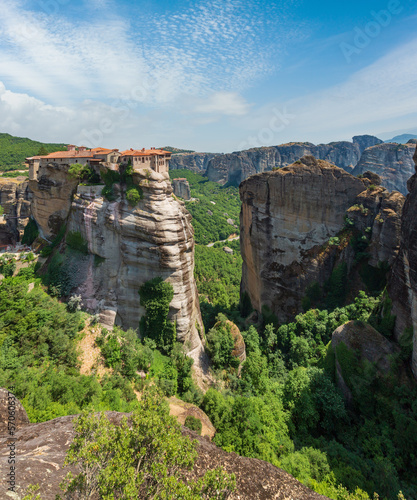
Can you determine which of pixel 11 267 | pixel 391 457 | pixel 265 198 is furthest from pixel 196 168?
pixel 391 457

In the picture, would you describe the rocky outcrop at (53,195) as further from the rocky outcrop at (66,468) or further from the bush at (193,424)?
the bush at (193,424)

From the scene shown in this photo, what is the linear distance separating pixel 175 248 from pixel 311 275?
19.6m

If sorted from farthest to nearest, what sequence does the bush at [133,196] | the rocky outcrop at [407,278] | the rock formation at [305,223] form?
the rock formation at [305,223], the bush at [133,196], the rocky outcrop at [407,278]

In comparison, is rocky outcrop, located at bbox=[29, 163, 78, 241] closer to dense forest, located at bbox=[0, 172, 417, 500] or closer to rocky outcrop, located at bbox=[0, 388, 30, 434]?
dense forest, located at bbox=[0, 172, 417, 500]

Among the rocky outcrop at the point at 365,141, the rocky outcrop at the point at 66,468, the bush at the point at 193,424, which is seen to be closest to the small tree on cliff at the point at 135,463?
the rocky outcrop at the point at 66,468

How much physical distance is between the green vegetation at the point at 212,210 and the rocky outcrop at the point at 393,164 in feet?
183

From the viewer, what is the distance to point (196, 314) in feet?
92.9

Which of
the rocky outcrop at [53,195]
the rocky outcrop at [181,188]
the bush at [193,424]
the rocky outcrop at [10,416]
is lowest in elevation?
the bush at [193,424]

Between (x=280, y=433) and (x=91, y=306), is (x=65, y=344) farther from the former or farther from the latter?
(x=280, y=433)

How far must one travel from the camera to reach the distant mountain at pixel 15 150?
65188 millimetres

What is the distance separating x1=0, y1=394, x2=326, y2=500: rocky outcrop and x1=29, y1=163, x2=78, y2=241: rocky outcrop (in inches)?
785

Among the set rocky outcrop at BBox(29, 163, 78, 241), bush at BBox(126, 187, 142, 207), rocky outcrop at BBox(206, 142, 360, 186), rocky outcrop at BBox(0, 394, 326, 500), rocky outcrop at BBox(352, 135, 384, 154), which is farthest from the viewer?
rocky outcrop at BBox(352, 135, 384, 154)

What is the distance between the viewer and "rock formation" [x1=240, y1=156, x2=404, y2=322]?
32062mm

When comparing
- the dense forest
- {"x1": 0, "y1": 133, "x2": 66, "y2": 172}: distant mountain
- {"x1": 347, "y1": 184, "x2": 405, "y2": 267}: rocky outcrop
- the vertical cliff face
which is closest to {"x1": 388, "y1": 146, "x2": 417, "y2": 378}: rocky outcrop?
the dense forest
